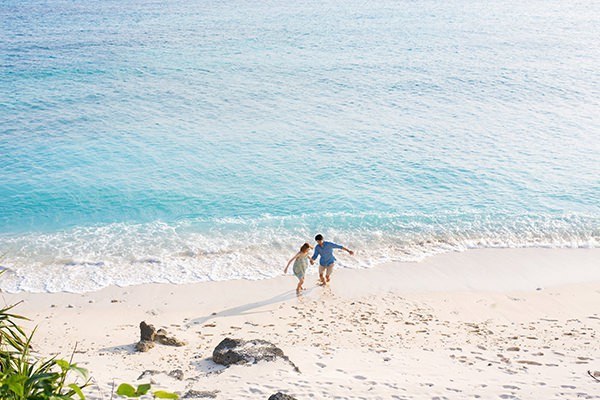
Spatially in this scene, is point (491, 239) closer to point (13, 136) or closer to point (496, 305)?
point (496, 305)

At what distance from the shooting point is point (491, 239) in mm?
17359

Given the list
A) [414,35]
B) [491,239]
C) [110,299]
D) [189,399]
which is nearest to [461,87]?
[414,35]

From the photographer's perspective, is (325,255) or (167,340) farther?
(325,255)

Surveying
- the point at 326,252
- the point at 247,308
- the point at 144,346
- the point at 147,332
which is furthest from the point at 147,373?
the point at 326,252

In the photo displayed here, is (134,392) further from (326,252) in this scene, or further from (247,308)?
(326,252)

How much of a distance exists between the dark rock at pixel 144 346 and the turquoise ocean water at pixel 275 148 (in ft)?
13.5

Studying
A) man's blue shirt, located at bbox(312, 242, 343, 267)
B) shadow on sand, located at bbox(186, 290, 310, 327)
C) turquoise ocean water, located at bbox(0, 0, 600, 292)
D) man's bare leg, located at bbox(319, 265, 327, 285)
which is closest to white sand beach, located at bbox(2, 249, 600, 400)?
shadow on sand, located at bbox(186, 290, 310, 327)

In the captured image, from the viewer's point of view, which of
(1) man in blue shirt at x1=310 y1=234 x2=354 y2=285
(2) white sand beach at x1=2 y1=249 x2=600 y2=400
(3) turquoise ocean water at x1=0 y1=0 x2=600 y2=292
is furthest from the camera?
(3) turquoise ocean water at x1=0 y1=0 x2=600 y2=292

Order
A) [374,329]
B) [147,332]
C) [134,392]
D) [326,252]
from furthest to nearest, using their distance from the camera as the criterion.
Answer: [326,252]
[374,329]
[147,332]
[134,392]

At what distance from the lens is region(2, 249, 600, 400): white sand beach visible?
8961mm

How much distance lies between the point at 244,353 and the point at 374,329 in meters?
3.49

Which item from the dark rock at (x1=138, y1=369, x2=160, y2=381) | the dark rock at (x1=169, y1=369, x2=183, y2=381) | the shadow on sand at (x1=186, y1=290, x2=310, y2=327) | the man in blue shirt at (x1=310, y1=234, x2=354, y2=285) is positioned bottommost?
the shadow on sand at (x1=186, y1=290, x2=310, y2=327)

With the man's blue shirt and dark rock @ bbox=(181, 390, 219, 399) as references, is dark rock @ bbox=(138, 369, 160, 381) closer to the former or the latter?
dark rock @ bbox=(181, 390, 219, 399)

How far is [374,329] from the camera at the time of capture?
12.0 m
